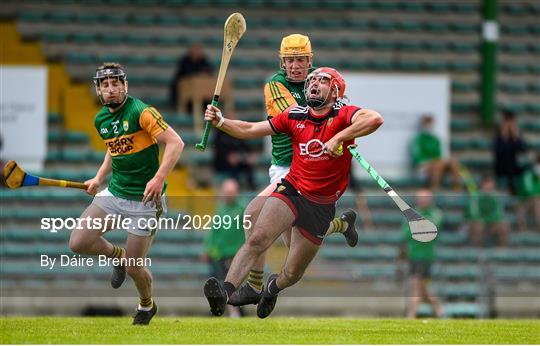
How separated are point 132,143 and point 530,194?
8930 millimetres

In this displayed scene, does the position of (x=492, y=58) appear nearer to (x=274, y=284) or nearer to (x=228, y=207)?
(x=228, y=207)

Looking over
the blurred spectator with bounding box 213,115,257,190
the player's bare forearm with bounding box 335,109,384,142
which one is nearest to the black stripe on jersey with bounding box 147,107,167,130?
the player's bare forearm with bounding box 335,109,384,142

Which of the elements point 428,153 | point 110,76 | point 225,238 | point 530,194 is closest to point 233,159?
point 428,153

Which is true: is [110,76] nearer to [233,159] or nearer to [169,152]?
[169,152]

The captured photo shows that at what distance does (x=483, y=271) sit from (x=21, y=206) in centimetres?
553

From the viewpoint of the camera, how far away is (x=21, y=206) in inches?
675

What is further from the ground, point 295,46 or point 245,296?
point 295,46

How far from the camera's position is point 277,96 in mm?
12906

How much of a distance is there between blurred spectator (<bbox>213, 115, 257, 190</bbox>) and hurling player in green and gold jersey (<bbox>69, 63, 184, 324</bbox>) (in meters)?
6.36

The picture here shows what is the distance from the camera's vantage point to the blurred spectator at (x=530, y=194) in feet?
60.0

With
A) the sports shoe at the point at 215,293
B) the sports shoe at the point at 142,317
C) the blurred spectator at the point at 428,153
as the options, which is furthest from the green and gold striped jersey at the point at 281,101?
the blurred spectator at the point at 428,153

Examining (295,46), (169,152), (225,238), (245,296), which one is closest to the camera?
(169,152)

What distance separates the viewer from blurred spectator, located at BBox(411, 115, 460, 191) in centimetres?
2027
